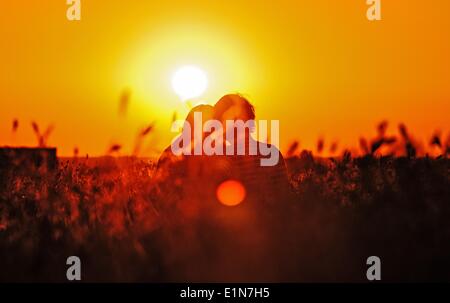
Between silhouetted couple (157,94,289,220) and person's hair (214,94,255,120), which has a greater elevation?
person's hair (214,94,255,120)

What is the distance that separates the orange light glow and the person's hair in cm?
79

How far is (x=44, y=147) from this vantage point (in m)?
4.86

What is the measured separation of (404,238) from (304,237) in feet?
1.66

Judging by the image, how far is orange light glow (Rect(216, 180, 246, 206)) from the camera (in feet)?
16.7

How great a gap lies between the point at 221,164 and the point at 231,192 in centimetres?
25

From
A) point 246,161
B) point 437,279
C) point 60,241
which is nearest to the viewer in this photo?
point 437,279

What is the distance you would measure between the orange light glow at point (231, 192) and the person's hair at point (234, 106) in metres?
0.79

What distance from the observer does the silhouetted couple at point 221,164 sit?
15.8 feet

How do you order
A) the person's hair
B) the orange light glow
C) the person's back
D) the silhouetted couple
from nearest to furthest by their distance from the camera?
the silhouetted couple < the orange light glow < the person's back < the person's hair

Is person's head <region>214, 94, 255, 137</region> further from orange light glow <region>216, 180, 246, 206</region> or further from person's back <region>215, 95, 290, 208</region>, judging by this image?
orange light glow <region>216, 180, 246, 206</region>

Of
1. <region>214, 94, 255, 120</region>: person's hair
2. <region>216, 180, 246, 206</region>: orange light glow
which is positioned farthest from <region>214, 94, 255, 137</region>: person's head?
<region>216, 180, 246, 206</region>: orange light glow

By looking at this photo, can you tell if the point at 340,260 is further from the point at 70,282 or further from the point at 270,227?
the point at 70,282

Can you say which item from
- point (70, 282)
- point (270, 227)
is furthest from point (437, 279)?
point (70, 282)

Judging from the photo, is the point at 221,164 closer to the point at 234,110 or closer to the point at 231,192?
the point at 231,192
